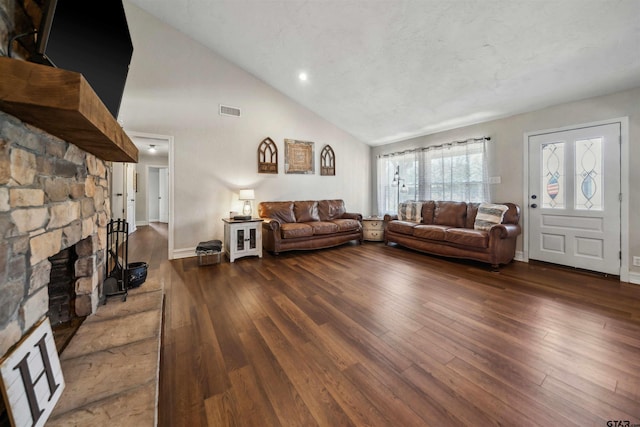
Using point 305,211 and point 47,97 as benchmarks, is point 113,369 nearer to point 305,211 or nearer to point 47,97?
point 47,97

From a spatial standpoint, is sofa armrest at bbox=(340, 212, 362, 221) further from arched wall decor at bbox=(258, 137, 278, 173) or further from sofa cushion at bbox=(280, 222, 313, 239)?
arched wall decor at bbox=(258, 137, 278, 173)

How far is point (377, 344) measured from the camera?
5.53 ft

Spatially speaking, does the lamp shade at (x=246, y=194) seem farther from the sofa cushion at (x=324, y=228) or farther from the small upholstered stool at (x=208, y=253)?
the sofa cushion at (x=324, y=228)

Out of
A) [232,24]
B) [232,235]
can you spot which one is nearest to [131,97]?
[232,24]

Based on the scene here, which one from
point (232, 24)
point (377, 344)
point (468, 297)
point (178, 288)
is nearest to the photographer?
point (377, 344)

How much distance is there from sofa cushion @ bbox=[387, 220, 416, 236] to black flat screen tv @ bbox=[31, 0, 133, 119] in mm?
4075

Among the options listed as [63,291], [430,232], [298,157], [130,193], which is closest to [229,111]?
[298,157]

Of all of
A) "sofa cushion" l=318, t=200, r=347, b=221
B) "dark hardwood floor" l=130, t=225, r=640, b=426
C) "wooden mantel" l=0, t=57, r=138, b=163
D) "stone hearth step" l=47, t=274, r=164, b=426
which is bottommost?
"dark hardwood floor" l=130, t=225, r=640, b=426

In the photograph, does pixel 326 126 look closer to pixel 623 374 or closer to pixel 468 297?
pixel 468 297

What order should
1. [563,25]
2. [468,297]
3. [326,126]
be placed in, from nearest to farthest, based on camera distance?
[563,25] < [468,297] < [326,126]

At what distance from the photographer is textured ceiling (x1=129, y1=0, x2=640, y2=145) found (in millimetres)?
2291

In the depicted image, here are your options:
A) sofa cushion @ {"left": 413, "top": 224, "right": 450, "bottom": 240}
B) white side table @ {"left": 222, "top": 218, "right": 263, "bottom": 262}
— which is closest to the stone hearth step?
white side table @ {"left": 222, "top": 218, "right": 263, "bottom": 262}

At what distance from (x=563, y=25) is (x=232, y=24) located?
3770 millimetres

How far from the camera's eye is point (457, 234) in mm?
3553
